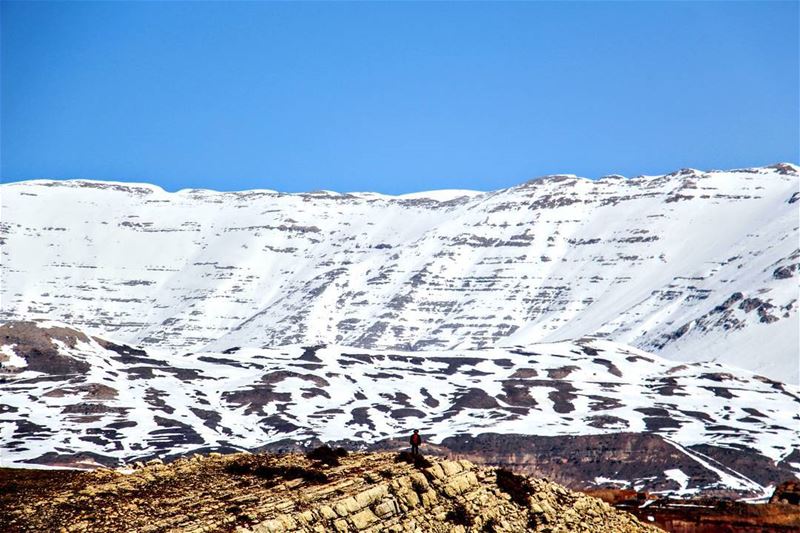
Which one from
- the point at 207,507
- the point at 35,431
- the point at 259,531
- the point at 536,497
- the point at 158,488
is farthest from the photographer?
the point at 35,431

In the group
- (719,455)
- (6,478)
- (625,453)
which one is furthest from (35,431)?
(6,478)

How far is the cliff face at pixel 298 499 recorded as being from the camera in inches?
1249

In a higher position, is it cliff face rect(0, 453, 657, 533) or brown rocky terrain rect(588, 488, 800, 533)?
cliff face rect(0, 453, 657, 533)

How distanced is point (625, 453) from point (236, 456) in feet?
524

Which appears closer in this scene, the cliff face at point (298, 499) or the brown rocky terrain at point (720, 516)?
the cliff face at point (298, 499)

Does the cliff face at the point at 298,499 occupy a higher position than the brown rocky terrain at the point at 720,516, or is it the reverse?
the cliff face at the point at 298,499

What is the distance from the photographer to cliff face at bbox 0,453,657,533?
3172 cm

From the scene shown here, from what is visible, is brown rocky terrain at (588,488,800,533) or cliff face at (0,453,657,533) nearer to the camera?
cliff face at (0,453,657,533)

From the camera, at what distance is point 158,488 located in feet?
118

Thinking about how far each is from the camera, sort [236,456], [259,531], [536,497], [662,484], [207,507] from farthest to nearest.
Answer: [662,484] → [236,456] → [536,497] → [207,507] → [259,531]

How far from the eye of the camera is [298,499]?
33688 millimetres

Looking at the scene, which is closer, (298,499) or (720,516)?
(298,499)

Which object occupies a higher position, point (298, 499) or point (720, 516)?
point (298, 499)

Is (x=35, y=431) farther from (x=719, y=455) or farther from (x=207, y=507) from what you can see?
(x=207, y=507)
